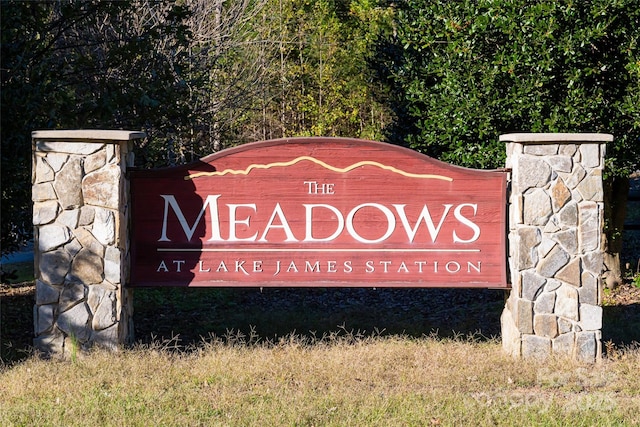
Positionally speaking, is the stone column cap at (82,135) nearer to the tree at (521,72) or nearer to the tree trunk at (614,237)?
the tree at (521,72)

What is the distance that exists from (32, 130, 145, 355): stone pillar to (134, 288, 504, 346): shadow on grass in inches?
47.1

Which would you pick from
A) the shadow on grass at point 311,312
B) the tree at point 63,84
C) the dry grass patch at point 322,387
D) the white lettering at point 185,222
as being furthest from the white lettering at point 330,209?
the tree at point 63,84

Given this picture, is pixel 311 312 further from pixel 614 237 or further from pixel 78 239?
pixel 614 237

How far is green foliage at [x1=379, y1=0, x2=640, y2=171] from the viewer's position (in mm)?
9438

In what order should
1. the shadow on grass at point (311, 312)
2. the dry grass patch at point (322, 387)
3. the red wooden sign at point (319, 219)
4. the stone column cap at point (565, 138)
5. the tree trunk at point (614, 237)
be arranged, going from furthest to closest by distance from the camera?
the tree trunk at point (614, 237) < the shadow on grass at point (311, 312) < the red wooden sign at point (319, 219) < the stone column cap at point (565, 138) < the dry grass patch at point (322, 387)

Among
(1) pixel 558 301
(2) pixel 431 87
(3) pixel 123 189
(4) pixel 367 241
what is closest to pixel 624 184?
(2) pixel 431 87

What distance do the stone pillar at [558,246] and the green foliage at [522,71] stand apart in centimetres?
236

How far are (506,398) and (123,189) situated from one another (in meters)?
3.73

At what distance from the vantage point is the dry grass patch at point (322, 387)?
5.85 meters

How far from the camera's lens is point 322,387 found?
670 cm

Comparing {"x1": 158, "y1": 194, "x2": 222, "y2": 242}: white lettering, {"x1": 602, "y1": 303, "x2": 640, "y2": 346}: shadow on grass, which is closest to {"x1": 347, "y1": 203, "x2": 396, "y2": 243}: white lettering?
{"x1": 158, "y1": 194, "x2": 222, "y2": 242}: white lettering

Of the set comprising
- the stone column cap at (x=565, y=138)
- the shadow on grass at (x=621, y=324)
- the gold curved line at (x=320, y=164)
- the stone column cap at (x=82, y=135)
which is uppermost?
the stone column cap at (x=82, y=135)

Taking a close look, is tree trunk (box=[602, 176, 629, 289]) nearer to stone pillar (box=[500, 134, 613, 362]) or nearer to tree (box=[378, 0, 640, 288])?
tree (box=[378, 0, 640, 288])

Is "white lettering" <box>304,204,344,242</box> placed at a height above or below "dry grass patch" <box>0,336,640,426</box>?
above
